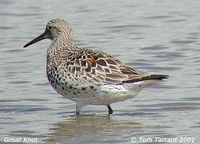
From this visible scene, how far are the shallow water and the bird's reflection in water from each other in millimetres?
13

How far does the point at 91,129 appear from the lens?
11.8 m

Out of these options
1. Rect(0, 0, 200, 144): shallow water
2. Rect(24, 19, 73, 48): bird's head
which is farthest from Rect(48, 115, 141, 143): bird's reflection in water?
Rect(24, 19, 73, 48): bird's head

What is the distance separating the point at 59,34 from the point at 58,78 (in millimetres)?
1180

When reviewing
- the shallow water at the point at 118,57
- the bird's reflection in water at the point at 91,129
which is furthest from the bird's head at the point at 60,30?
the bird's reflection in water at the point at 91,129

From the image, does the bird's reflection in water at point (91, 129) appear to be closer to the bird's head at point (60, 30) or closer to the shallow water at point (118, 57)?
the shallow water at point (118, 57)

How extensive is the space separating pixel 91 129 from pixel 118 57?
426 cm

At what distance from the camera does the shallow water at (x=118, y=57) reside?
11680mm

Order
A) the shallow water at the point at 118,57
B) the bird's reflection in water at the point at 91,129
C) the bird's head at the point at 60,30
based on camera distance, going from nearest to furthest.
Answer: the bird's reflection in water at the point at 91,129, the shallow water at the point at 118,57, the bird's head at the point at 60,30

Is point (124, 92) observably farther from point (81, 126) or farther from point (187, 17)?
point (187, 17)

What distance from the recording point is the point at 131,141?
35.6 ft

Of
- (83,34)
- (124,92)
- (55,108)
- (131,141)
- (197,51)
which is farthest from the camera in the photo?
(83,34)

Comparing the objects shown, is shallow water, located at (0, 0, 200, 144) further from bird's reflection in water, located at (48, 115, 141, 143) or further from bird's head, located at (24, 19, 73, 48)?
bird's head, located at (24, 19, 73, 48)

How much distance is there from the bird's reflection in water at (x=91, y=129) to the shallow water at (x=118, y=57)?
0.5 inches

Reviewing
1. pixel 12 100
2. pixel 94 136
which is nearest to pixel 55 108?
pixel 12 100
